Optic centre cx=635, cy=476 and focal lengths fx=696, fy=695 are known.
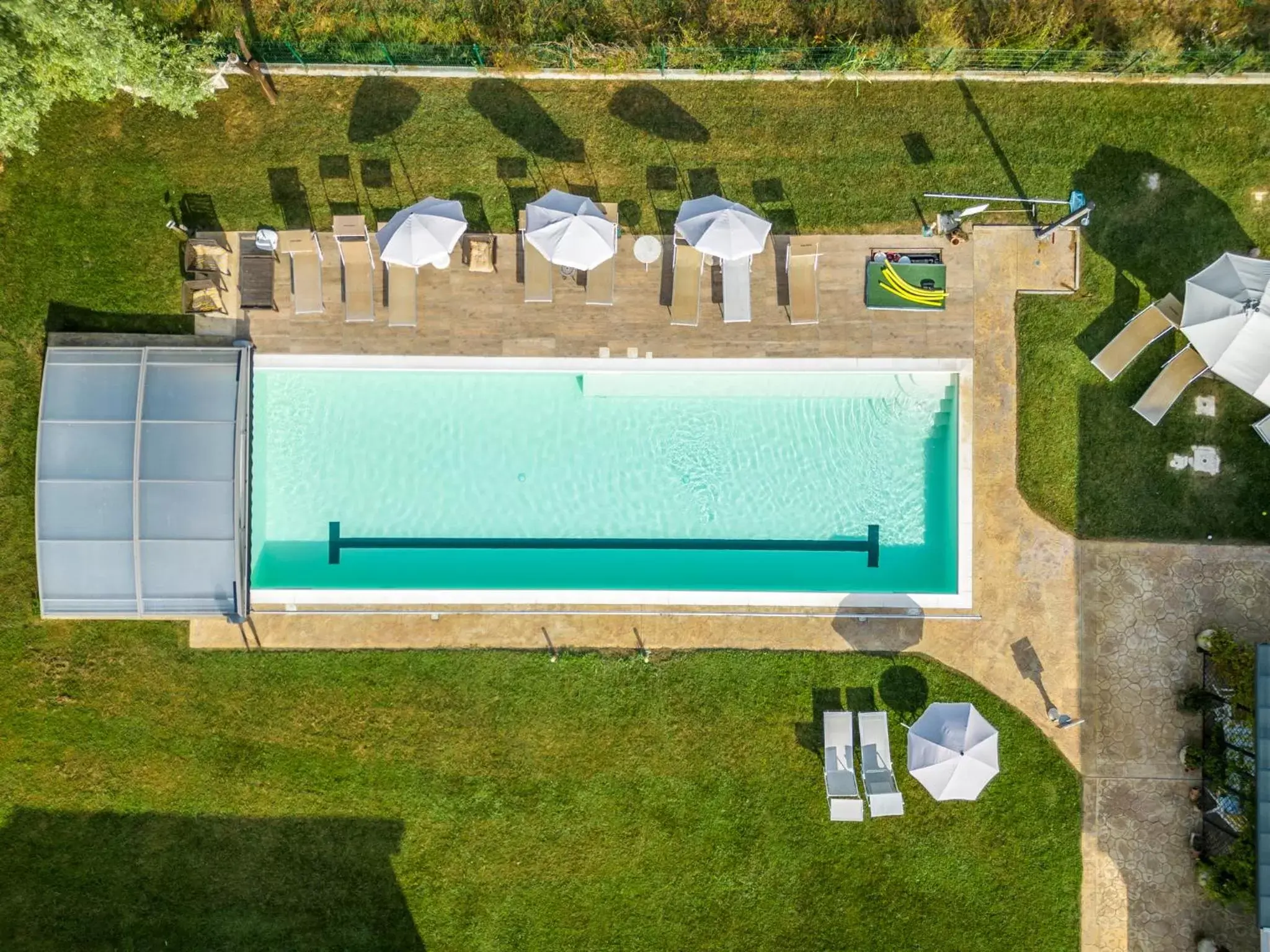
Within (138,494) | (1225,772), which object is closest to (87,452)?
(138,494)

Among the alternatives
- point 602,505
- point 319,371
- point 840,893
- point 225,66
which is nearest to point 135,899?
point 319,371

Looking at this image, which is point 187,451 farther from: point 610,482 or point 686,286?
point 686,286

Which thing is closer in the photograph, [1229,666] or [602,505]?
[1229,666]

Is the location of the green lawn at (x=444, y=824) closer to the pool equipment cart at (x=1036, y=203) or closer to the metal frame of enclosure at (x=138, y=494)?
the metal frame of enclosure at (x=138, y=494)

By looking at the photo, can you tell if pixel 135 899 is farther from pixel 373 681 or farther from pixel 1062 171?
pixel 1062 171

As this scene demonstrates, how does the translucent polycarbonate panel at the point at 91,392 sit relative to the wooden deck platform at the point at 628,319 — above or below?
below

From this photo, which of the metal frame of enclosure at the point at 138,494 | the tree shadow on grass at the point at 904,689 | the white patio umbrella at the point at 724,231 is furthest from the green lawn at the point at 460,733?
the white patio umbrella at the point at 724,231
